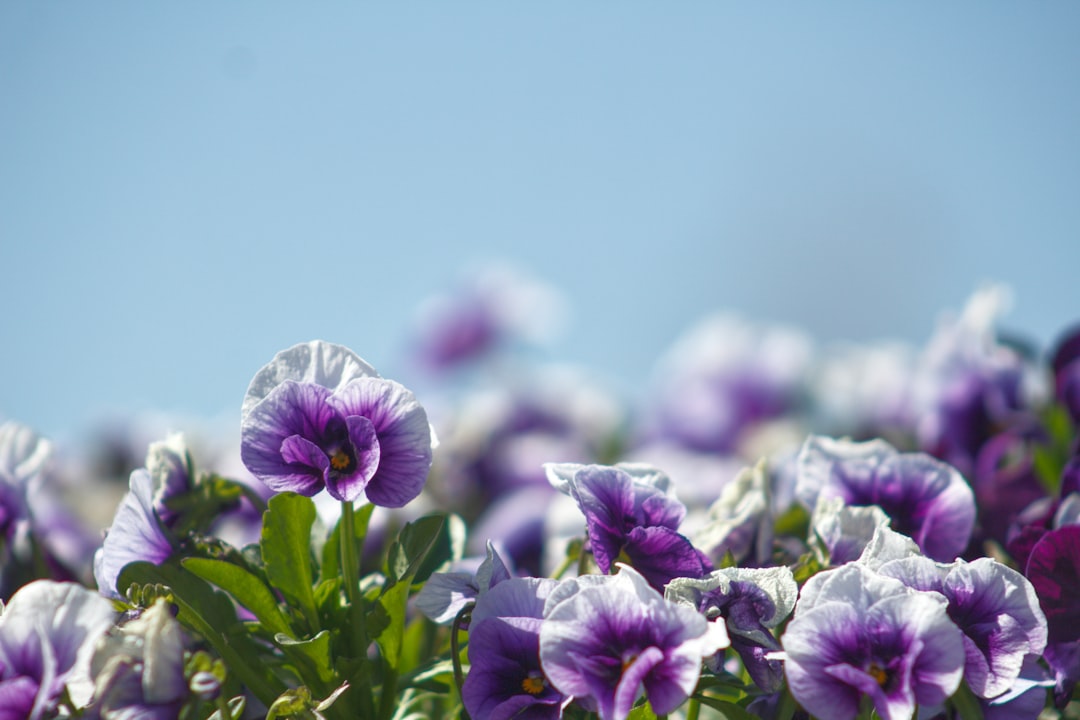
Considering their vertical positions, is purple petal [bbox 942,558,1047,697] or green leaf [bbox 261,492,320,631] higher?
green leaf [bbox 261,492,320,631]

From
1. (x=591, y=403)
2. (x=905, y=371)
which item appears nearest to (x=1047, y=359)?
(x=905, y=371)

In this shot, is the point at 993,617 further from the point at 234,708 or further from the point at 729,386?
the point at 729,386

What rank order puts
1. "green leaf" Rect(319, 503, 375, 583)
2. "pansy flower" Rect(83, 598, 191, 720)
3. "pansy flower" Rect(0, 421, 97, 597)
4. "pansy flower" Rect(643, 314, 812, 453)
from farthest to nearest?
"pansy flower" Rect(643, 314, 812, 453) → "pansy flower" Rect(0, 421, 97, 597) → "green leaf" Rect(319, 503, 375, 583) → "pansy flower" Rect(83, 598, 191, 720)

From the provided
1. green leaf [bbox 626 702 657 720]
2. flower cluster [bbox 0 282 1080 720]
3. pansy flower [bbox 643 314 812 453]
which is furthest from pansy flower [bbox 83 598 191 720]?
pansy flower [bbox 643 314 812 453]

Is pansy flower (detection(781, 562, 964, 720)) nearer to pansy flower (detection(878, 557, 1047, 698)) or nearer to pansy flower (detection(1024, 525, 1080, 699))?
pansy flower (detection(878, 557, 1047, 698))

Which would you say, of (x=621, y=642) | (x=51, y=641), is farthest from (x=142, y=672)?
(x=621, y=642)
